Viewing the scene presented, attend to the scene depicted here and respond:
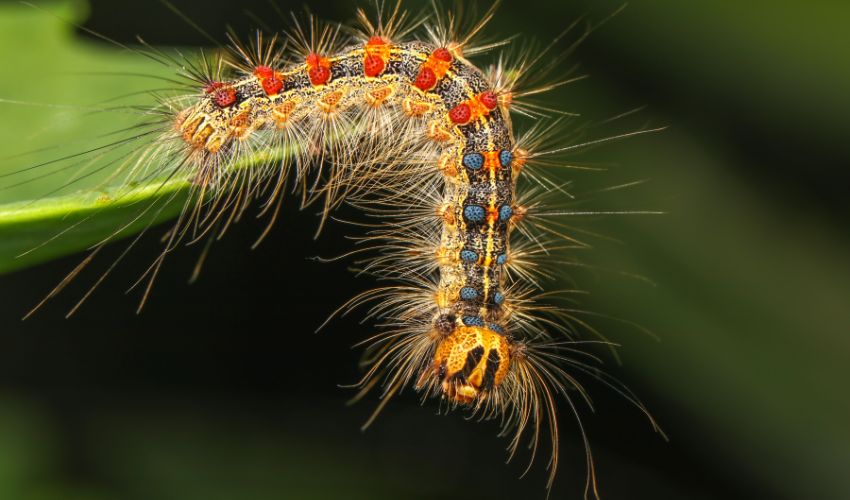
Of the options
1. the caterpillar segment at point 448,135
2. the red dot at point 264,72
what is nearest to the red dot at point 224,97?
the caterpillar segment at point 448,135

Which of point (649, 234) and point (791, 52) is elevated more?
point (791, 52)

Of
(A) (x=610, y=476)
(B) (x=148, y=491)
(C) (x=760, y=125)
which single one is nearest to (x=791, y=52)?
(C) (x=760, y=125)

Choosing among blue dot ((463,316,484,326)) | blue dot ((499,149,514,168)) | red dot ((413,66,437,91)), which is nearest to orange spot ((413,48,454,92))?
red dot ((413,66,437,91))

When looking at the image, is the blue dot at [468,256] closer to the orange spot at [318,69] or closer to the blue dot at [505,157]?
the blue dot at [505,157]

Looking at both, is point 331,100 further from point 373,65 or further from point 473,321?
point 473,321

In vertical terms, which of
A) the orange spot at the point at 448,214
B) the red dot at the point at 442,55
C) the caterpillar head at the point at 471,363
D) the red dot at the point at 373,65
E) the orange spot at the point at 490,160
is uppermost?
the red dot at the point at 442,55

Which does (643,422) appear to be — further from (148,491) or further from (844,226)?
(148,491)

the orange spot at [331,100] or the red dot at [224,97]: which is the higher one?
the orange spot at [331,100]
